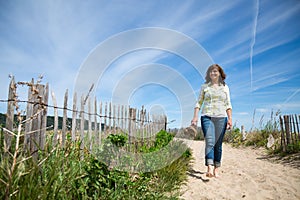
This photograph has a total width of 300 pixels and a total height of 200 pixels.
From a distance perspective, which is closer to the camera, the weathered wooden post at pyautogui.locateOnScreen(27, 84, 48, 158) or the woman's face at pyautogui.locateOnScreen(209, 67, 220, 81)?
the weathered wooden post at pyautogui.locateOnScreen(27, 84, 48, 158)

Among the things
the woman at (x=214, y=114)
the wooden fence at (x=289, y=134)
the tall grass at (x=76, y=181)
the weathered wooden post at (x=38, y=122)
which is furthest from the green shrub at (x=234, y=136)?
the weathered wooden post at (x=38, y=122)

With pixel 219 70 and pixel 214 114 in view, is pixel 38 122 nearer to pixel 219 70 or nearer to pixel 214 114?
pixel 214 114

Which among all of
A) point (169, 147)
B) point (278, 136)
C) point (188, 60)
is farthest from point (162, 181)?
point (278, 136)

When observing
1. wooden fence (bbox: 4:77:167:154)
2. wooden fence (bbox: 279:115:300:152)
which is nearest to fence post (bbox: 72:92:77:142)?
wooden fence (bbox: 4:77:167:154)

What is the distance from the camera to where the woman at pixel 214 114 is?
13.6 feet

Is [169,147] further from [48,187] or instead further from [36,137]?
[48,187]

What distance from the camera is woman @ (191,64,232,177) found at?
4160mm

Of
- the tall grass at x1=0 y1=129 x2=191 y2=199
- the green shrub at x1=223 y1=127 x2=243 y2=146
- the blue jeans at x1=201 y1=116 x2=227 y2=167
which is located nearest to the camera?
the tall grass at x1=0 y1=129 x2=191 y2=199

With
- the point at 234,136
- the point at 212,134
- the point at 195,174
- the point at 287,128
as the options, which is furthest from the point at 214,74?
the point at 234,136

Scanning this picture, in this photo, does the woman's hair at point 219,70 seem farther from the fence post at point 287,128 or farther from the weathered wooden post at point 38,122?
the fence post at point 287,128

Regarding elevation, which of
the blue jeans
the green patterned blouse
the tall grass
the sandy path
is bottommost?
the sandy path

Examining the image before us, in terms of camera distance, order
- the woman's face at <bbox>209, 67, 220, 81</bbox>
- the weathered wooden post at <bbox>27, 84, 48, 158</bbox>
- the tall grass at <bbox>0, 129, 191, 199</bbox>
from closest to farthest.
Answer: the tall grass at <bbox>0, 129, 191, 199</bbox> → the weathered wooden post at <bbox>27, 84, 48, 158</bbox> → the woman's face at <bbox>209, 67, 220, 81</bbox>

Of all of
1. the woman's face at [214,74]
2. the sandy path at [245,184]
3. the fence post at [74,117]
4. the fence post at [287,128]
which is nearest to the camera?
the sandy path at [245,184]

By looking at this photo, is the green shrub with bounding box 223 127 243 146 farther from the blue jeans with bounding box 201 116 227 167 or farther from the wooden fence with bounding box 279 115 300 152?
the blue jeans with bounding box 201 116 227 167
